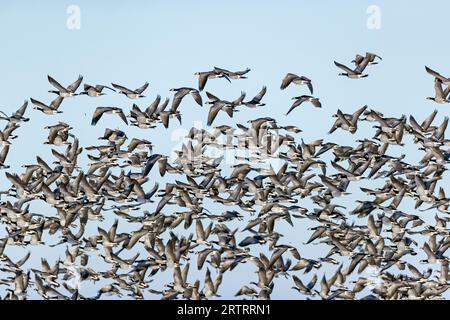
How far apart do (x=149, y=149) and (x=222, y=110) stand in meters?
2.33

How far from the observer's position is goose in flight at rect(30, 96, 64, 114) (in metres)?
59.2

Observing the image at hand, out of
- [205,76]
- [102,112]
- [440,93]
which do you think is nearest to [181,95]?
[205,76]

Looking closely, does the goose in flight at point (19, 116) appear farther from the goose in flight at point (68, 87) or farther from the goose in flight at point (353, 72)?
the goose in flight at point (353, 72)

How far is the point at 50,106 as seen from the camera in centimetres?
5931

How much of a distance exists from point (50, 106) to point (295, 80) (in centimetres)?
665

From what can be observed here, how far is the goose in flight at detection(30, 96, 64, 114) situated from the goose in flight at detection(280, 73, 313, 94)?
19.8 feet

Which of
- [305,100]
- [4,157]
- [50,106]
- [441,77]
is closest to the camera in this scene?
[441,77]

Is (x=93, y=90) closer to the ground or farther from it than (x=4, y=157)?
farther from it

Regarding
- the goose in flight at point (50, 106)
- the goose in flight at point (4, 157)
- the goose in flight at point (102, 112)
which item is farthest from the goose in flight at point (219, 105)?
the goose in flight at point (4, 157)

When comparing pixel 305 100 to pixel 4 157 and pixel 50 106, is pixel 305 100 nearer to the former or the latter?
pixel 50 106

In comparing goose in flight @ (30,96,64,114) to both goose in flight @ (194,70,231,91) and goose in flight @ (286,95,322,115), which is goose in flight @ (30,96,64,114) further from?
goose in flight @ (286,95,322,115)

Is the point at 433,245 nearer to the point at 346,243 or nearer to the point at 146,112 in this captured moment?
the point at 346,243

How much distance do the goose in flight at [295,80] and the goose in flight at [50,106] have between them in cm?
603

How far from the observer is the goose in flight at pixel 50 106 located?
194 feet
